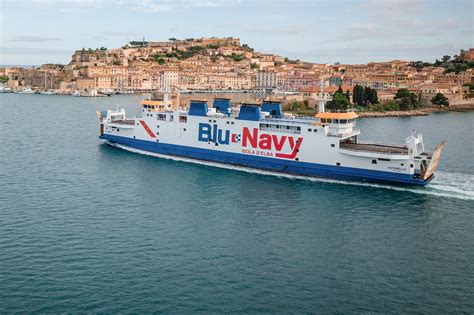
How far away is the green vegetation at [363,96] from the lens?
70.4 m

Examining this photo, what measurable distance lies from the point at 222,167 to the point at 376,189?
9.39 meters

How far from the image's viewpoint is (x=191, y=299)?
13.4 m

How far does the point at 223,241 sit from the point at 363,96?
188ft

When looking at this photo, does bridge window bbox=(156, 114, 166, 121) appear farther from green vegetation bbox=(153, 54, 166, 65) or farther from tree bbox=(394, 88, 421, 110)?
green vegetation bbox=(153, 54, 166, 65)

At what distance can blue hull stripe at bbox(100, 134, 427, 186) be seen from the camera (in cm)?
2555

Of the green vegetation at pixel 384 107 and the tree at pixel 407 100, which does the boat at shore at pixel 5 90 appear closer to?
the green vegetation at pixel 384 107

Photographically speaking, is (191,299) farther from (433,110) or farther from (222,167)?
(433,110)

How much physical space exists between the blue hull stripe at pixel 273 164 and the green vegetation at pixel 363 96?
43.6m

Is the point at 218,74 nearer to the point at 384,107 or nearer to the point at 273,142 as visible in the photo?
the point at 384,107

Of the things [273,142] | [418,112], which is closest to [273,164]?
[273,142]

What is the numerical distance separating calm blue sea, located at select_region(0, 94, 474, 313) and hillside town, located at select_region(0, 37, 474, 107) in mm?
58391

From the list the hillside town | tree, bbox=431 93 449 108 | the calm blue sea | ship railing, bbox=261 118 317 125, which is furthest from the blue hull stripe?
tree, bbox=431 93 449 108

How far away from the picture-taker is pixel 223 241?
58.1ft

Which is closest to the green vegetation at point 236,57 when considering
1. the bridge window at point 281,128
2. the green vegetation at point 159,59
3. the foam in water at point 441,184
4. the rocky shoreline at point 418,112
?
the green vegetation at point 159,59
